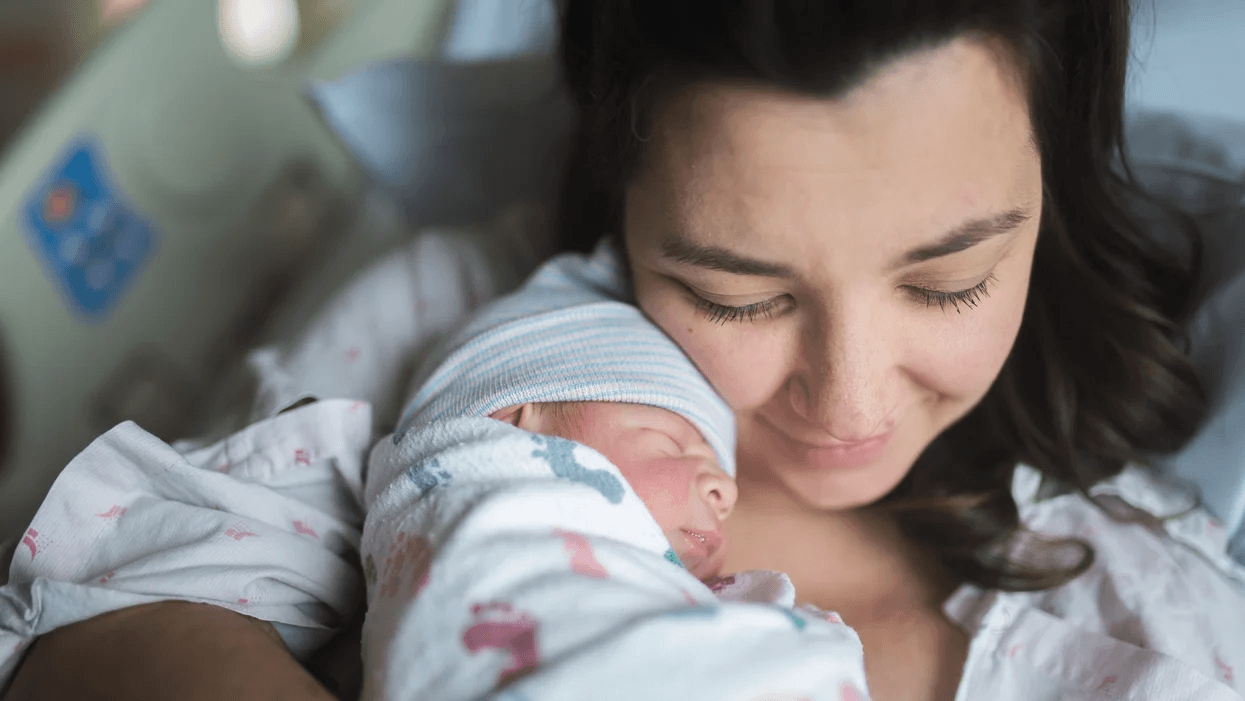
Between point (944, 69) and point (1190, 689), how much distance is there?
613 millimetres

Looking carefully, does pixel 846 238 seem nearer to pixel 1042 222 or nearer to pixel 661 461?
pixel 661 461

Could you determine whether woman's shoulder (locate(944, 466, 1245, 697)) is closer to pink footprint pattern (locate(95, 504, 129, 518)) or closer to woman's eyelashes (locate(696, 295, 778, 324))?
woman's eyelashes (locate(696, 295, 778, 324))

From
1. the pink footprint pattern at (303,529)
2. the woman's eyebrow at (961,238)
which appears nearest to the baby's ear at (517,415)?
the pink footprint pattern at (303,529)

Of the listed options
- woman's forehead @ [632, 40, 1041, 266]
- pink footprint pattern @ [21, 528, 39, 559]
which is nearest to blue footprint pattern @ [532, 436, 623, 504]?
woman's forehead @ [632, 40, 1041, 266]

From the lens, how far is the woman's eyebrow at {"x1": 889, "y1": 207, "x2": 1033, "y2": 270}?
0.77 metres

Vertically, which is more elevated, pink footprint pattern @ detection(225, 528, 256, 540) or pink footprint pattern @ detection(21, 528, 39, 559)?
pink footprint pattern @ detection(21, 528, 39, 559)

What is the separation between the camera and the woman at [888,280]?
747mm

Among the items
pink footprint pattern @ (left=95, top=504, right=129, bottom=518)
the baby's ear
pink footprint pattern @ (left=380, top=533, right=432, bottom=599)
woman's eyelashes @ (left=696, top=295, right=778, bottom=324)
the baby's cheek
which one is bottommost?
the baby's cheek

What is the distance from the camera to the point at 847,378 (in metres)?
0.82

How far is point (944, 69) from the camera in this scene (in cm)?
75

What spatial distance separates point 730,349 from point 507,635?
1.22 feet

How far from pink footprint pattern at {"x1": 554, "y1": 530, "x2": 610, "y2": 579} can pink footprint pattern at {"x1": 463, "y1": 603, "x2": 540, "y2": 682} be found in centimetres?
6

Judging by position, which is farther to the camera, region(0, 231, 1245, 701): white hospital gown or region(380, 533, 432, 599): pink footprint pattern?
region(0, 231, 1245, 701): white hospital gown

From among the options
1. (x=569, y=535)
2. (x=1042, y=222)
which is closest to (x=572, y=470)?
(x=569, y=535)
